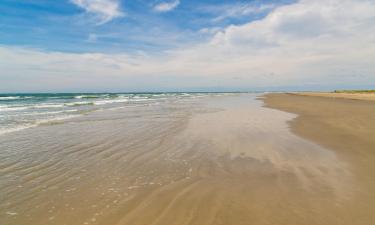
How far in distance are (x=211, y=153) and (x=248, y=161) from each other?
114cm

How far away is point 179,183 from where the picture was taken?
461 centimetres

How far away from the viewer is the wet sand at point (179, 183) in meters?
3.40

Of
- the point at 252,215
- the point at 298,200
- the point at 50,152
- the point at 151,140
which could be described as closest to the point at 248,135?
the point at 151,140

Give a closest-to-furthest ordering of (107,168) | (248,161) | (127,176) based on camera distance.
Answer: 1. (127,176)
2. (107,168)
3. (248,161)

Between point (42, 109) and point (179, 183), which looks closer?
point (179, 183)

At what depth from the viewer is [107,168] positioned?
5477 mm

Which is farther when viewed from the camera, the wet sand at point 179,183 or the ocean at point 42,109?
the ocean at point 42,109

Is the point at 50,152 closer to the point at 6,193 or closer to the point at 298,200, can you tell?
the point at 6,193

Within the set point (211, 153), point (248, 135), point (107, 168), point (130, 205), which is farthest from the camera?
point (248, 135)

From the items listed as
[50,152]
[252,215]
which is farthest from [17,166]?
[252,215]

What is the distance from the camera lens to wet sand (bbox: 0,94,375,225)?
3398mm

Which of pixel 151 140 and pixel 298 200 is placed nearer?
pixel 298 200

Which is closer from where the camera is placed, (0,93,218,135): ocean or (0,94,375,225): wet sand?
(0,94,375,225): wet sand

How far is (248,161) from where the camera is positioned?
6062mm
